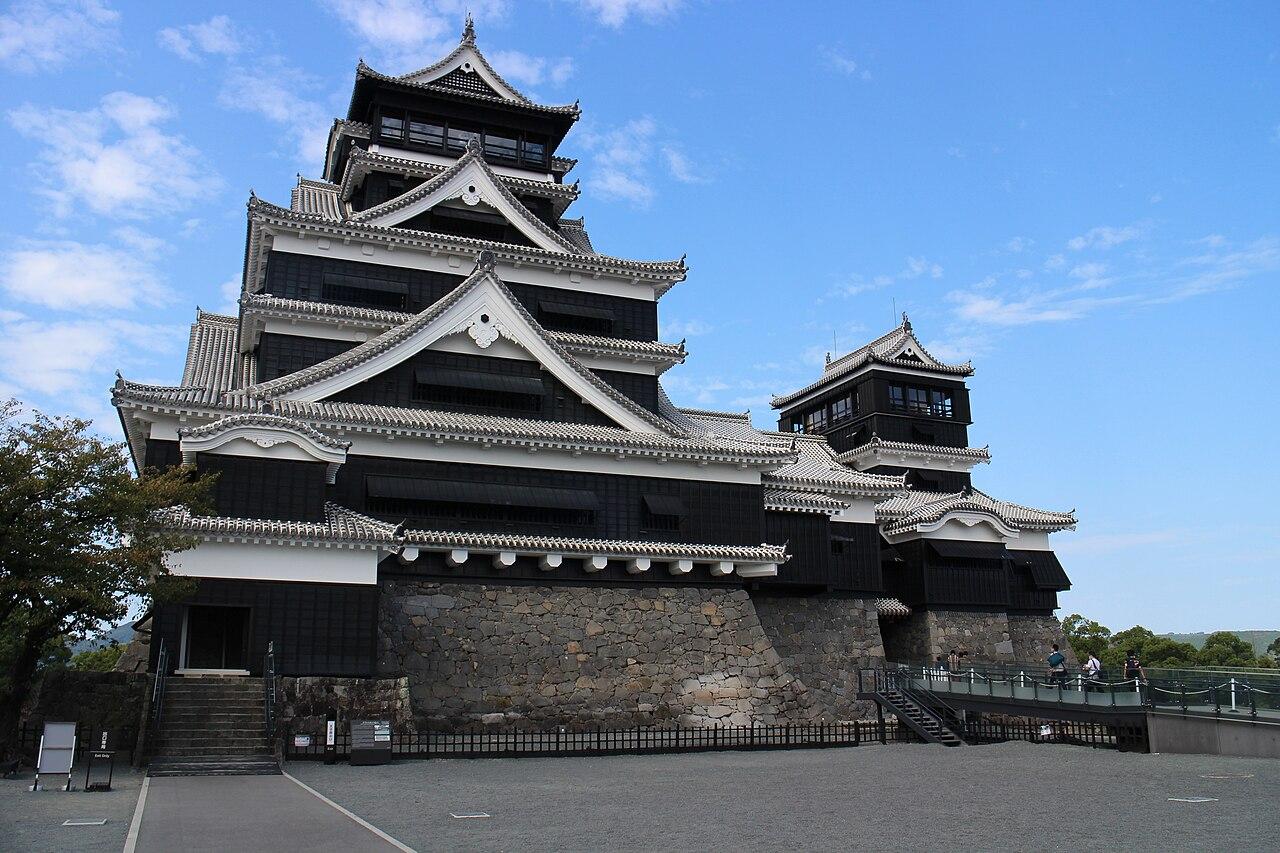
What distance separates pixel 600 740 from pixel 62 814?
11857 mm

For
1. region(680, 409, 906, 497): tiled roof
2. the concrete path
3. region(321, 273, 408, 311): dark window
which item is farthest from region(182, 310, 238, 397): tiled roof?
region(680, 409, 906, 497): tiled roof

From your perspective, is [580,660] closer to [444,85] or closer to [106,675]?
[106,675]

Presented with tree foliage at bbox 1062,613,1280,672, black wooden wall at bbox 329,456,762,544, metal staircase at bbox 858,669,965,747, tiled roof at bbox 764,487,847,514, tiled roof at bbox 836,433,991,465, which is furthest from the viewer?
tree foliage at bbox 1062,613,1280,672

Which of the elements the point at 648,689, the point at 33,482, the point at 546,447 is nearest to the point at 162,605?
the point at 33,482

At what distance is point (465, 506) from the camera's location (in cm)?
2462

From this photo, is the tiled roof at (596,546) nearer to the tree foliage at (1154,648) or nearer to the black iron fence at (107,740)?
the black iron fence at (107,740)

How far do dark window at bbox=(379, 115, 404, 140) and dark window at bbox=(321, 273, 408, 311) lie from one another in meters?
6.63

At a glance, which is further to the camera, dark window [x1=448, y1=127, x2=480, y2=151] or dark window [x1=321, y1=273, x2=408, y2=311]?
dark window [x1=448, y1=127, x2=480, y2=151]

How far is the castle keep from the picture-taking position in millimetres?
21703

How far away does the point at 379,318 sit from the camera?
27438 mm

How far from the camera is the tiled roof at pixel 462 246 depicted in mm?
27469

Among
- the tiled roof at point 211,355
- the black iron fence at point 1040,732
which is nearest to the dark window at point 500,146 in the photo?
the tiled roof at point 211,355

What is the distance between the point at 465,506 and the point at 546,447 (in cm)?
249

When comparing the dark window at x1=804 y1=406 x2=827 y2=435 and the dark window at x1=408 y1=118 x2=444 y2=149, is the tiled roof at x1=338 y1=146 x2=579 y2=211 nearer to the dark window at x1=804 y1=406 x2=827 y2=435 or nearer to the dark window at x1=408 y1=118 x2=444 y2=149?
the dark window at x1=408 y1=118 x2=444 y2=149
